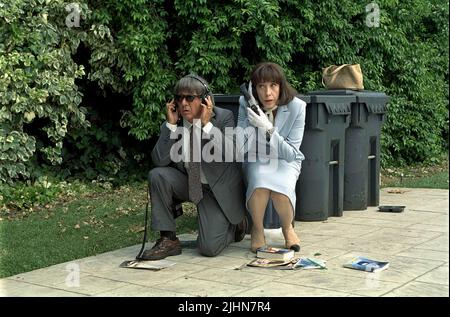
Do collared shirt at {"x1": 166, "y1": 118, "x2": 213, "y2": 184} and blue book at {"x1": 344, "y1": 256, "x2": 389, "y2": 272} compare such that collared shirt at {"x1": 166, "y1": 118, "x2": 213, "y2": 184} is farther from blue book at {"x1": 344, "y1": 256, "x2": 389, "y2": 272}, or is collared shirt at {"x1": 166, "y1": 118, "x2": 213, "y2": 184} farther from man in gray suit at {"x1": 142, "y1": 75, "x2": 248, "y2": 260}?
blue book at {"x1": 344, "y1": 256, "x2": 389, "y2": 272}

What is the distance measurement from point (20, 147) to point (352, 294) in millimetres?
5339

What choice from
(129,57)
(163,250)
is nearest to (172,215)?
(163,250)

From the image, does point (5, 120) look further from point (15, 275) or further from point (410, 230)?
point (410, 230)

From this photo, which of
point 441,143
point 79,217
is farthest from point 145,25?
point 441,143

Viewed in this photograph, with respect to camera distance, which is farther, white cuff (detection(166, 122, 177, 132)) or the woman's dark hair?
the woman's dark hair

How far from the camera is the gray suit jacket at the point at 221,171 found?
5508 millimetres

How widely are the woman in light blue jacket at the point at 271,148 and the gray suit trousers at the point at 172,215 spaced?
27 cm

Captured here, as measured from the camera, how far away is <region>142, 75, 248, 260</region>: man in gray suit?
541 centimetres

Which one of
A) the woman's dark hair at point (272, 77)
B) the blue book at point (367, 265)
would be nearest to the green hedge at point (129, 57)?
the woman's dark hair at point (272, 77)

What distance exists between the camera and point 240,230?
5.96 metres

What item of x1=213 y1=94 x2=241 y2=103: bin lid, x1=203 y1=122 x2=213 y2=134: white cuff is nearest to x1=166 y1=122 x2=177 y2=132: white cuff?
x1=203 y1=122 x2=213 y2=134: white cuff

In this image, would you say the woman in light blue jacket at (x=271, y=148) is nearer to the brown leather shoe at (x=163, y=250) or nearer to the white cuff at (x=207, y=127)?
the white cuff at (x=207, y=127)

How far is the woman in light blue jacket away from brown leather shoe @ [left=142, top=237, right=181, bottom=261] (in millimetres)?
613

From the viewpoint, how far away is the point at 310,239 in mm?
6148
